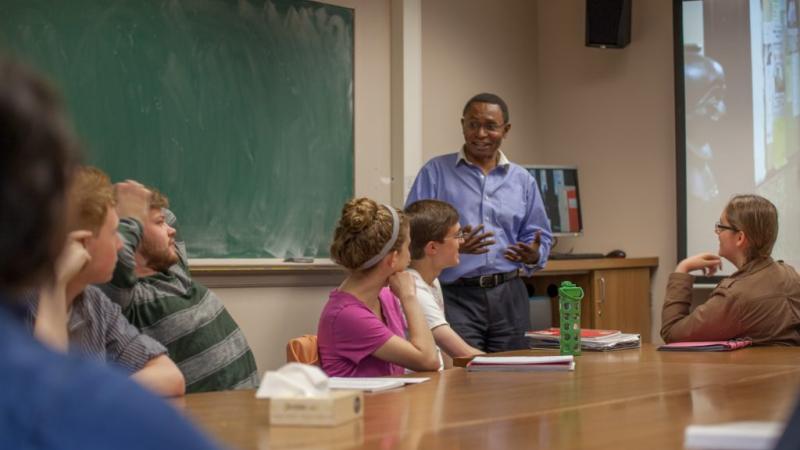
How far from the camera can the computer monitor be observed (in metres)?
5.56

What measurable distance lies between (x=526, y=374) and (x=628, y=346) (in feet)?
3.06

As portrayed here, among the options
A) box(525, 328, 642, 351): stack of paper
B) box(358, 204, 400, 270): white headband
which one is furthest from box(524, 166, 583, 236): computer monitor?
box(358, 204, 400, 270): white headband

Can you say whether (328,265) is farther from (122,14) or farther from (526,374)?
(526,374)

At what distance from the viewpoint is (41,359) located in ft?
1.92

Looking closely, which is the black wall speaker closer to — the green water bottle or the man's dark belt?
the man's dark belt

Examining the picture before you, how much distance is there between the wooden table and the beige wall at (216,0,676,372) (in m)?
2.58

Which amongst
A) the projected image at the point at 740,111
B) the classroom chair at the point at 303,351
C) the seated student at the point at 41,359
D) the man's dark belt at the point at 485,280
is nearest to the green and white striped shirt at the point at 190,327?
the classroom chair at the point at 303,351

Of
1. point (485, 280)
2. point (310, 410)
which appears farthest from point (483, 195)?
point (310, 410)

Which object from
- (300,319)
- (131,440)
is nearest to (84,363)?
(131,440)

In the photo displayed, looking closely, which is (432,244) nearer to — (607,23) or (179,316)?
(179,316)

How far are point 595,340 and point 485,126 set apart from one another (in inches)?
52.6

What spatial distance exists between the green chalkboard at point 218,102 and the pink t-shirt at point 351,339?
141 cm

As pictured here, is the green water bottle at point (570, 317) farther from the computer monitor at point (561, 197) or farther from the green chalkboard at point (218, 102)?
the computer monitor at point (561, 197)

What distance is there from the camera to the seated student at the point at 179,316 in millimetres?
2549
